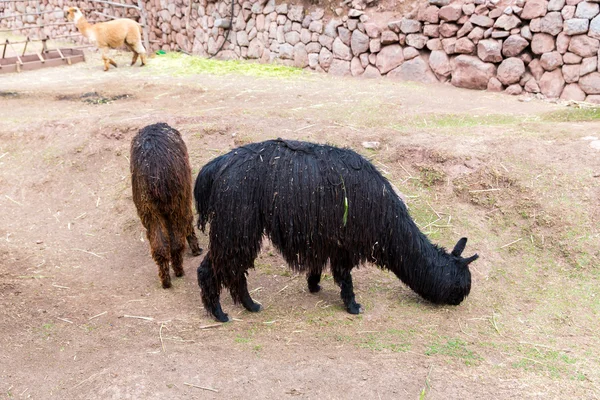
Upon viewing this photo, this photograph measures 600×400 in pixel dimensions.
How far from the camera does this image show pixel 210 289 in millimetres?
3775

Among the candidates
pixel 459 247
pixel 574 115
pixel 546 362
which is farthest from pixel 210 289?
pixel 574 115

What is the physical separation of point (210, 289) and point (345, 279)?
0.93 meters

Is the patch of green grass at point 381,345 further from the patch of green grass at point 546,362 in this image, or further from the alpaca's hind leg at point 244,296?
the alpaca's hind leg at point 244,296

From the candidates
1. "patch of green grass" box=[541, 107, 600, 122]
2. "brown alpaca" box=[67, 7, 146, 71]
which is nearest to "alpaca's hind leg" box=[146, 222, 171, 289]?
"patch of green grass" box=[541, 107, 600, 122]

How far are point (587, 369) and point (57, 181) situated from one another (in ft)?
17.3

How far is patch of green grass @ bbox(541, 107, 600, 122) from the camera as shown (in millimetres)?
6592

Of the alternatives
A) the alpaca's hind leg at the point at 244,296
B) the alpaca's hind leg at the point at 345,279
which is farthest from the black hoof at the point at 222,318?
the alpaca's hind leg at the point at 345,279

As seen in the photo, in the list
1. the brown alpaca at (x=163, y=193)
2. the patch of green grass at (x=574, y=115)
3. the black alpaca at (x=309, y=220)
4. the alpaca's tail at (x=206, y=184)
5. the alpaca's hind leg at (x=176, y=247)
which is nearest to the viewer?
the black alpaca at (x=309, y=220)

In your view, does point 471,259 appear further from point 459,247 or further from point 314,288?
point 314,288

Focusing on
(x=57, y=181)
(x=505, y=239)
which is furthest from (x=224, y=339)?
(x=57, y=181)

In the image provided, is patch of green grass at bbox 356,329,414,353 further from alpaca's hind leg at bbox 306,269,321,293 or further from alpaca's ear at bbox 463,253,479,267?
alpaca's hind leg at bbox 306,269,321,293

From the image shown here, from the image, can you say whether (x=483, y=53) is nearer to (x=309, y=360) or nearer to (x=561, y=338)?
(x=561, y=338)

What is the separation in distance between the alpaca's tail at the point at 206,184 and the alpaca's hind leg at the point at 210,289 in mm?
315

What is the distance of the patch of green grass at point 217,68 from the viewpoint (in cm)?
1035
